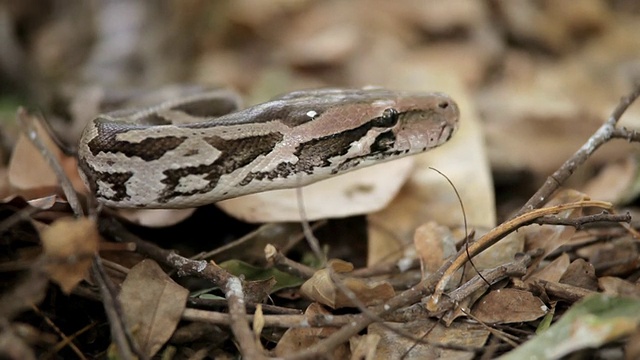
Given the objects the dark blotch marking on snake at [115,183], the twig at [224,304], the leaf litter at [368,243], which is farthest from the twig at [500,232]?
the dark blotch marking on snake at [115,183]

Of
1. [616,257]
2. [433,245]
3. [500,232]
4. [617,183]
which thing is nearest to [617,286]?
[616,257]

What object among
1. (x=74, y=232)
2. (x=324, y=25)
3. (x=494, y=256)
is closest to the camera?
(x=74, y=232)

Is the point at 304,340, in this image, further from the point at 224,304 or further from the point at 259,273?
the point at 259,273

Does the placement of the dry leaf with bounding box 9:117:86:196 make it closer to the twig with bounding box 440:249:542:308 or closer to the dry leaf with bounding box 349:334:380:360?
the dry leaf with bounding box 349:334:380:360

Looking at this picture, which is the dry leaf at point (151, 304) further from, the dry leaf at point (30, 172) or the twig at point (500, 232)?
the twig at point (500, 232)

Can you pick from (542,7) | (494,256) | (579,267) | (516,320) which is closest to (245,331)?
(516,320)

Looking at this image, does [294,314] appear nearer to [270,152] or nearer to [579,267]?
[270,152]

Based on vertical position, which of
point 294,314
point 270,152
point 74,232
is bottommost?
point 294,314
